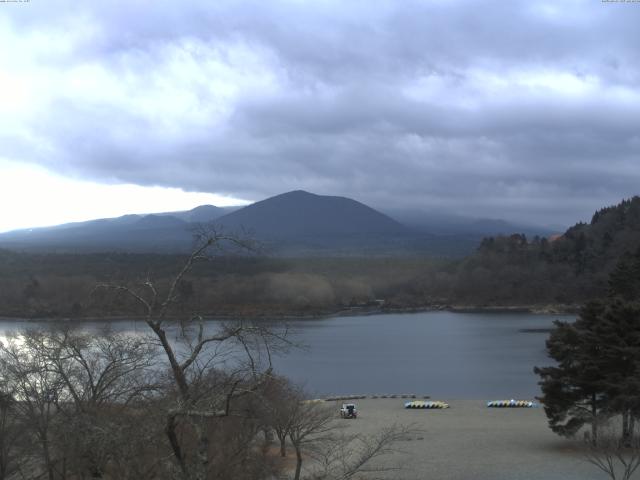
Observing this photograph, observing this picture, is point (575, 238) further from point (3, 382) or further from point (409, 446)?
point (3, 382)

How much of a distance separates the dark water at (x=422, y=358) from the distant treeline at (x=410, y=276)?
8627 mm

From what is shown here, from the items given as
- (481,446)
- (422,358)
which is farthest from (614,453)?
(422,358)

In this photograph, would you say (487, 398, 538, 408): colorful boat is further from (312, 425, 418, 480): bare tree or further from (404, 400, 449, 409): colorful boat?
(312, 425, 418, 480): bare tree

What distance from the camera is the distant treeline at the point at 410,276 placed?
63.9m

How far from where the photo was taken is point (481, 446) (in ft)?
53.5

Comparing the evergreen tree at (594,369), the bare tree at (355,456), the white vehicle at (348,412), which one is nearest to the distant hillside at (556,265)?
the white vehicle at (348,412)

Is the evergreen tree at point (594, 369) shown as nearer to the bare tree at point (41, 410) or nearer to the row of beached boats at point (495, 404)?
the row of beached boats at point (495, 404)

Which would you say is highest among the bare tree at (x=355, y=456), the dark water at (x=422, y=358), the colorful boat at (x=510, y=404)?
the bare tree at (x=355, y=456)

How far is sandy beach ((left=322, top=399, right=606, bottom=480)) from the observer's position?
13.3 metres

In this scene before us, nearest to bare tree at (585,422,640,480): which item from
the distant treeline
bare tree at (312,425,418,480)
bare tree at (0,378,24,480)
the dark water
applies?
bare tree at (312,425,418,480)

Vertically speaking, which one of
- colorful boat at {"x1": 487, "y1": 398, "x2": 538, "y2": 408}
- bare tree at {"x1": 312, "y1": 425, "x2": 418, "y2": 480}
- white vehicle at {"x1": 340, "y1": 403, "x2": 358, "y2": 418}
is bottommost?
colorful boat at {"x1": 487, "y1": 398, "x2": 538, "y2": 408}

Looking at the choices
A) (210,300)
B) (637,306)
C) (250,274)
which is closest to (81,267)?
(250,274)

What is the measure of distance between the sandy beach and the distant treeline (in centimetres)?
3754

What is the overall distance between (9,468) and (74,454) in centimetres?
218
